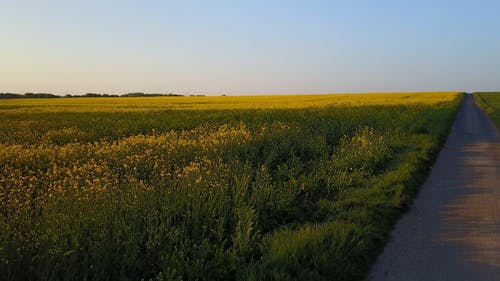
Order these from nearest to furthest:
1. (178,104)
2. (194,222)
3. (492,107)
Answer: (194,222) < (492,107) < (178,104)

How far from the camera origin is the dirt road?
532cm

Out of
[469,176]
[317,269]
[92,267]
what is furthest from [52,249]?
[469,176]

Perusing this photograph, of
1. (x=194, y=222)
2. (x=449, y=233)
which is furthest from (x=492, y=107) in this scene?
(x=194, y=222)

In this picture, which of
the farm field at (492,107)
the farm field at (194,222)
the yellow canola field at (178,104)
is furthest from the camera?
the yellow canola field at (178,104)

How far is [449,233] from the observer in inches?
263

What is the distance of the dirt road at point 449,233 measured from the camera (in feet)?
17.5

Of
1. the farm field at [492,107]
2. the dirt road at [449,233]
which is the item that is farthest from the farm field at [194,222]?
the farm field at [492,107]

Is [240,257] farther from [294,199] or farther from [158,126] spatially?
[158,126]

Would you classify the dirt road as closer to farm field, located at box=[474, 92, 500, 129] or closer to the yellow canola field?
farm field, located at box=[474, 92, 500, 129]

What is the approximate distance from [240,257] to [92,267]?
1606 millimetres

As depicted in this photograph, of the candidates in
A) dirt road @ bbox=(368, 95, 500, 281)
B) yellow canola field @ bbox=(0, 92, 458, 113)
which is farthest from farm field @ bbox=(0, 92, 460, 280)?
yellow canola field @ bbox=(0, 92, 458, 113)

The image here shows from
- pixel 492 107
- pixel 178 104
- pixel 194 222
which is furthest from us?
pixel 178 104

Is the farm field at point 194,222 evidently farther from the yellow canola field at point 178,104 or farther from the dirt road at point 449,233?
the yellow canola field at point 178,104

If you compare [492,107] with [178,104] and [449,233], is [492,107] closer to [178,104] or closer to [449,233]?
[178,104]
